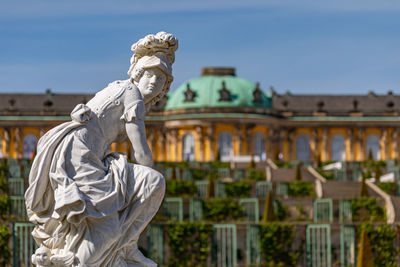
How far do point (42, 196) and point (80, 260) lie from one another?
584 mm

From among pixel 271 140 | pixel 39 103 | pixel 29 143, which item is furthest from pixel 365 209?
pixel 39 103

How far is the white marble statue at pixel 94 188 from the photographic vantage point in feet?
28.0

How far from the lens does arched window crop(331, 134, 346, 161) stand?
2901 inches

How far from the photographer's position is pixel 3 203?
2525 centimetres

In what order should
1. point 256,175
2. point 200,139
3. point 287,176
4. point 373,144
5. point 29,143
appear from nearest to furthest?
1. point 287,176
2. point 256,175
3. point 200,139
4. point 29,143
5. point 373,144

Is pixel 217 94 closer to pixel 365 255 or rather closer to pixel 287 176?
pixel 287 176

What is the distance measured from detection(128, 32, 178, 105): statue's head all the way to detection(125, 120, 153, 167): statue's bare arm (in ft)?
1.41

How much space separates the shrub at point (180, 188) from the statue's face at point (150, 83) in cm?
2404

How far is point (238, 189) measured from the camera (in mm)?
33625

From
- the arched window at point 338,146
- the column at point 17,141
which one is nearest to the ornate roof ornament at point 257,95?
the arched window at point 338,146

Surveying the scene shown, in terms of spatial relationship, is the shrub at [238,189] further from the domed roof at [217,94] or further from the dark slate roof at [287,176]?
the domed roof at [217,94]

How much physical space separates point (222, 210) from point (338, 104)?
1861 inches

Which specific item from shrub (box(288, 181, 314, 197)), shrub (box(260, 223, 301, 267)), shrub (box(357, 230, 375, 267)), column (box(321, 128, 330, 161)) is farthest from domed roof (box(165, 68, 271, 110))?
shrub (box(357, 230, 375, 267))

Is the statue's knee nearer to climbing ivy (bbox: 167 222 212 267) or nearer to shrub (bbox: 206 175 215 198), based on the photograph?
climbing ivy (bbox: 167 222 212 267)
